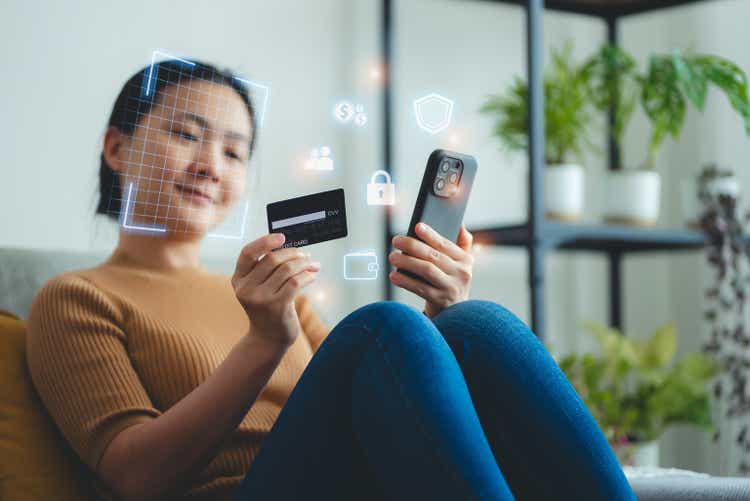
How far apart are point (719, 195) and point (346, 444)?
129 centimetres

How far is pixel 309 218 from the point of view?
3.02ft

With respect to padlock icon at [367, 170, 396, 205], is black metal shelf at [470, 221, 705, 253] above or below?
below

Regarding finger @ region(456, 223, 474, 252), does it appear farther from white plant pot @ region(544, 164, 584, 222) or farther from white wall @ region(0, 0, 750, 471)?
white plant pot @ region(544, 164, 584, 222)

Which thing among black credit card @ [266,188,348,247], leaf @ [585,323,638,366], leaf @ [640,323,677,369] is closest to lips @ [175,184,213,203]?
black credit card @ [266,188,348,247]

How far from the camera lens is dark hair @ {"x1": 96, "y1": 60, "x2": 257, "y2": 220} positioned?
101 cm

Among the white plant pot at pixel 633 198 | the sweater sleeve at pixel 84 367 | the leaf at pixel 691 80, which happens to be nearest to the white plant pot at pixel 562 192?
the white plant pot at pixel 633 198

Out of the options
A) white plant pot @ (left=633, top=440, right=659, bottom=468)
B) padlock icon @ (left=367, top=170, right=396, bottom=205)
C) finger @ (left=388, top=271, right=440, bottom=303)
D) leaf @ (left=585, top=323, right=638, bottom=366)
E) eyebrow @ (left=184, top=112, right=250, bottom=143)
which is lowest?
white plant pot @ (left=633, top=440, right=659, bottom=468)

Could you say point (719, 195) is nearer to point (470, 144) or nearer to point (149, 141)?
point (470, 144)

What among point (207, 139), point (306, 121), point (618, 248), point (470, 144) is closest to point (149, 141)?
point (207, 139)

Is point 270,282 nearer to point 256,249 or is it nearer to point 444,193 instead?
point 256,249

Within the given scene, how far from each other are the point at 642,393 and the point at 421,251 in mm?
1048

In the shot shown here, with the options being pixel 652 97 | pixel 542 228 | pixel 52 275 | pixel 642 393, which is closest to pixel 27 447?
pixel 52 275

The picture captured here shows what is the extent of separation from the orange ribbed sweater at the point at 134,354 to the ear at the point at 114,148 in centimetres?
14

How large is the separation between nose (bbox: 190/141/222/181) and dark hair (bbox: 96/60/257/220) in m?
0.07
